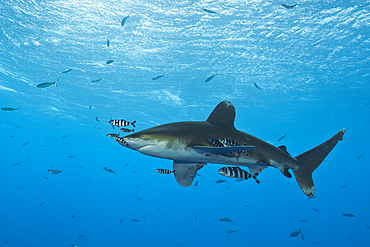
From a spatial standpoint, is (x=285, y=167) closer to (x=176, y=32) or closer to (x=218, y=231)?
(x=176, y=32)

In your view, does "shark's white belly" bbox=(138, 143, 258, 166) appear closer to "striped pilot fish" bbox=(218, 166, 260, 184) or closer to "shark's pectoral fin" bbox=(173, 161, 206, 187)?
"striped pilot fish" bbox=(218, 166, 260, 184)

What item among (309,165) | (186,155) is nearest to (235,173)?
(186,155)

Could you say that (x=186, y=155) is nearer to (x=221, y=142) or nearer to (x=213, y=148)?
(x=213, y=148)

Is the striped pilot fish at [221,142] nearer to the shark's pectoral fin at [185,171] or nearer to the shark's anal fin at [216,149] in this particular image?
the shark's anal fin at [216,149]

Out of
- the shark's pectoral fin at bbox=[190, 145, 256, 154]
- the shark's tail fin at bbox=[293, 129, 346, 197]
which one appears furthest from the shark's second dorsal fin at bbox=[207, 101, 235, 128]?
the shark's tail fin at bbox=[293, 129, 346, 197]

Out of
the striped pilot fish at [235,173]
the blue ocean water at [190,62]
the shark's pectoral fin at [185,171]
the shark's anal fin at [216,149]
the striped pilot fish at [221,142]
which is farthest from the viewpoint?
the blue ocean water at [190,62]

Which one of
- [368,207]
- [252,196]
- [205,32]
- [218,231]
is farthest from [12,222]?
[368,207]

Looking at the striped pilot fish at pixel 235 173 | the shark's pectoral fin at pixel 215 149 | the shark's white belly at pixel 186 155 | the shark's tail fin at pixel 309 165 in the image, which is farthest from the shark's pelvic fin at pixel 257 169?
the shark's pectoral fin at pixel 215 149

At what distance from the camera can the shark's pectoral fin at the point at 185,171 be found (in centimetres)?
347

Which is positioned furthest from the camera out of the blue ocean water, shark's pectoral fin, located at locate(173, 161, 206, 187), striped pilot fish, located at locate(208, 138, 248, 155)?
the blue ocean water

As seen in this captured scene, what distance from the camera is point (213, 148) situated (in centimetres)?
231

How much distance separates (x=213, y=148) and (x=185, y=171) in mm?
1339

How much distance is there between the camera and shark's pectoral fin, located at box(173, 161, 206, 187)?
347 cm

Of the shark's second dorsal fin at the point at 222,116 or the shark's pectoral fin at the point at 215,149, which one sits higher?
the shark's second dorsal fin at the point at 222,116
